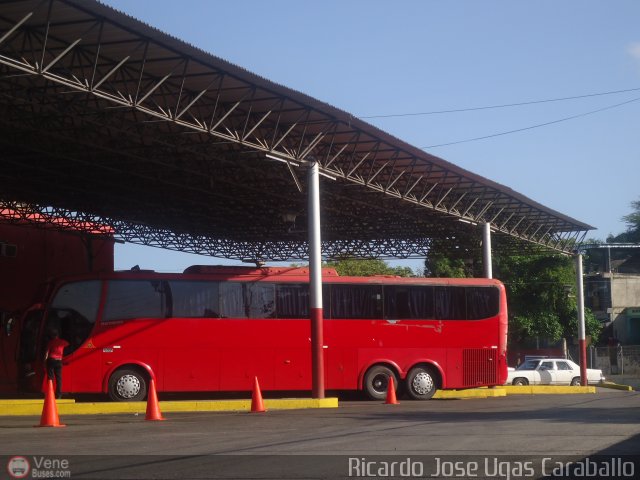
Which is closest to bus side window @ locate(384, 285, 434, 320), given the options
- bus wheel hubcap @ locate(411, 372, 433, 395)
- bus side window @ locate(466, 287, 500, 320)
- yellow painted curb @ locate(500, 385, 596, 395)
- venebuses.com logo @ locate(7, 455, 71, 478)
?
bus side window @ locate(466, 287, 500, 320)

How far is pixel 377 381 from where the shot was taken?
25.9 m

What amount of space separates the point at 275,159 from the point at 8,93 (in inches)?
272

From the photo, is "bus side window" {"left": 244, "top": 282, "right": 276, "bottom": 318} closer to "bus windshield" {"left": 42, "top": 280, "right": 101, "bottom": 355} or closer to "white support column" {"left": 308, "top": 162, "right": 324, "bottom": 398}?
"white support column" {"left": 308, "top": 162, "right": 324, "bottom": 398}

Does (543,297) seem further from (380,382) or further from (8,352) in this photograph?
(8,352)

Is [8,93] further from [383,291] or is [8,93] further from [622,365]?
[622,365]

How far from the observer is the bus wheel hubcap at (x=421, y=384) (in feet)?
85.6

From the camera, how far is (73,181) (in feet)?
106

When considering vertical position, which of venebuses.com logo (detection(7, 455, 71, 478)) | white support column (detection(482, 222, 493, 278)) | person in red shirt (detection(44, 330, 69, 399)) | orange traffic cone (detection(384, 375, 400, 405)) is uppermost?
white support column (detection(482, 222, 493, 278))

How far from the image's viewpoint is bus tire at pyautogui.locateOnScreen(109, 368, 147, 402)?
75.5ft

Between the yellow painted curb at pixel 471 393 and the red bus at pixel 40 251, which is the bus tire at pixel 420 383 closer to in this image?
the yellow painted curb at pixel 471 393

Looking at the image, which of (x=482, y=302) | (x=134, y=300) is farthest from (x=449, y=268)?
(x=134, y=300)

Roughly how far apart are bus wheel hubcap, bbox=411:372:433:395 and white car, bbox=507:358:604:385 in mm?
18063

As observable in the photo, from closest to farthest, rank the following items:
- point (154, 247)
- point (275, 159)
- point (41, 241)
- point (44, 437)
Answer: point (44, 437) < point (275, 159) < point (41, 241) < point (154, 247)

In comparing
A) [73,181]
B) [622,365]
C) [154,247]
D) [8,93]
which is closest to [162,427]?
[8,93]
